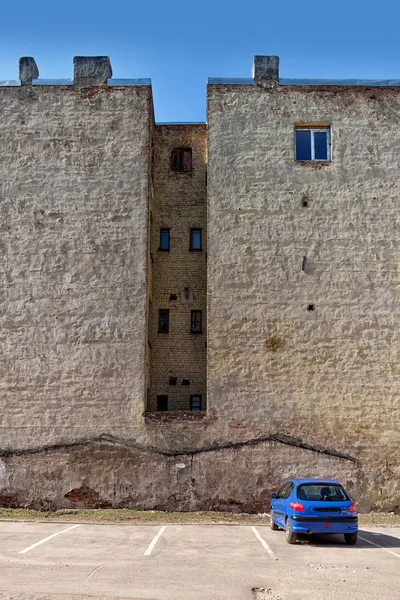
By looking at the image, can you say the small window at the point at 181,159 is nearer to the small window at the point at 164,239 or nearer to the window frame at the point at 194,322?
the small window at the point at 164,239

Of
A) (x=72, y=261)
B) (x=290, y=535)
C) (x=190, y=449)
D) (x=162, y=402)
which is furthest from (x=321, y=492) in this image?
(x=72, y=261)

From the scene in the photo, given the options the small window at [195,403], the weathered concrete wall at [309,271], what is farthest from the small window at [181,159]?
the small window at [195,403]

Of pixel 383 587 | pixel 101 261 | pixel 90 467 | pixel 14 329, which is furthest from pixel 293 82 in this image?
pixel 383 587

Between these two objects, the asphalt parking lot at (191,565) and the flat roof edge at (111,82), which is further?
the flat roof edge at (111,82)

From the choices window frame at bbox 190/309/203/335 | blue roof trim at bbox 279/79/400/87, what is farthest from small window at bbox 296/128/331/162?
window frame at bbox 190/309/203/335

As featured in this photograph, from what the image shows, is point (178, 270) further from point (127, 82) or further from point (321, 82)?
point (321, 82)

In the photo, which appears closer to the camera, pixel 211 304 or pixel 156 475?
pixel 156 475

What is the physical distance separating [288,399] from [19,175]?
11.2 m

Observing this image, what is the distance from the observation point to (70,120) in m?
21.4

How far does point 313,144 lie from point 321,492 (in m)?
12.2

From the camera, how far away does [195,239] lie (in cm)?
2272

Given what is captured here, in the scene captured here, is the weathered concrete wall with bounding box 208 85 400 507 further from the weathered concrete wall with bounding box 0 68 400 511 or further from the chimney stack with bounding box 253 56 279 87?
the chimney stack with bounding box 253 56 279 87

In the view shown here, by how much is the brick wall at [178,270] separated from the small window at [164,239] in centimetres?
15

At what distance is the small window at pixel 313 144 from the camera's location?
848 inches
